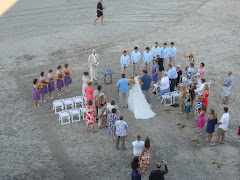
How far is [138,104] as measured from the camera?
14344mm

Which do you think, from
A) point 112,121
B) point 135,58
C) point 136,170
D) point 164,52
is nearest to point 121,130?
point 112,121

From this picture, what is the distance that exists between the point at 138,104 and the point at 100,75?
421 cm

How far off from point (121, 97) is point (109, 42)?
8260mm

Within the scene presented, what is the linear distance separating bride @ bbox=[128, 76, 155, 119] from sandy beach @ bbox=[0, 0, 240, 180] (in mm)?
335

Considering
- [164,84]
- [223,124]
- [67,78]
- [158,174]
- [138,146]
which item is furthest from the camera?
[67,78]

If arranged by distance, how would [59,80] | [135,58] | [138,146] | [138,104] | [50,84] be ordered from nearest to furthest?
[138,146] < [138,104] < [50,84] < [59,80] < [135,58]

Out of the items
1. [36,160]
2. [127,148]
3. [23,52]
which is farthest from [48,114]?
[23,52]

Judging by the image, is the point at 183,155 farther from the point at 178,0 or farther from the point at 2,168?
the point at 178,0

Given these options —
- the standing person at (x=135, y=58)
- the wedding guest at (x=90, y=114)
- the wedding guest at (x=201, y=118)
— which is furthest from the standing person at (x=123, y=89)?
the wedding guest at (x=201, y=118)

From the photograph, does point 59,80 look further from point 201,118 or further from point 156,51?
Result: point 201,118

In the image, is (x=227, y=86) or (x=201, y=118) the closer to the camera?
(x=201, y=118)

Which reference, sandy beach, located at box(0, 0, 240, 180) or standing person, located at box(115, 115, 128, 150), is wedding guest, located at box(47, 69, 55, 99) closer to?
sandy beach, located at box(0, 0, 240, 180)

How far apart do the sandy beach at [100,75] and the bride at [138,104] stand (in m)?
0.34

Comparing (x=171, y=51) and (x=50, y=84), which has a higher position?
(x=171, y=51)
